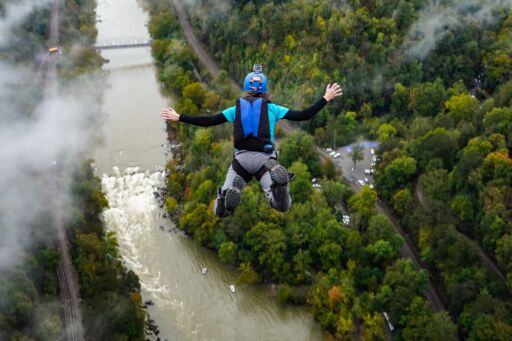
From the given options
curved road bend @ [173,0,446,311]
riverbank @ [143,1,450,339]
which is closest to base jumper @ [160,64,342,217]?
riverbank @ [143,1,450,339]

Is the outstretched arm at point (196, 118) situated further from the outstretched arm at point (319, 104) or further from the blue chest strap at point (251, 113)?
the outstretched arm at point (319, 104)

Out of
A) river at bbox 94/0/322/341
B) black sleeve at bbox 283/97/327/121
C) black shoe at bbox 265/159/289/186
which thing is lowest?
river at bbox 94/0/322/341

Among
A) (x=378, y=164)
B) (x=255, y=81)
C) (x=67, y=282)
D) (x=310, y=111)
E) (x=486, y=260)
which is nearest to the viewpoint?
(x=310, y=111)

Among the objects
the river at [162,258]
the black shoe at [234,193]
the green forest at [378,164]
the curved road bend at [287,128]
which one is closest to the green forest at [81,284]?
the river at [162,258]

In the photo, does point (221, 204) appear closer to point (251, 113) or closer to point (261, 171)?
point (261, 171)

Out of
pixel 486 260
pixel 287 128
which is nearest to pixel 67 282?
pixel 287 128

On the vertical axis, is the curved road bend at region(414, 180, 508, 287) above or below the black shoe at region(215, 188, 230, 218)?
below

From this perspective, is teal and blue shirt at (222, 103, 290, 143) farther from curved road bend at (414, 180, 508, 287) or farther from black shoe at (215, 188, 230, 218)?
curved road bend at (414, 180, 508, 287)
